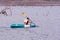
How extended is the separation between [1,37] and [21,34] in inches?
87.9

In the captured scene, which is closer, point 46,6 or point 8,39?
point 8,39

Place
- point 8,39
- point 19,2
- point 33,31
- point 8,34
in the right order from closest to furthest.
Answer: point 8,39 → point 8,34 → point 33,31 → point 19,2

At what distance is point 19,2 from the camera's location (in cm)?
7894

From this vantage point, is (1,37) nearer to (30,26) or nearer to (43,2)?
(30,26)

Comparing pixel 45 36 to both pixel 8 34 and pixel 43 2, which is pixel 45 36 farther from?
pixel 43 2

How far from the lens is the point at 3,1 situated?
79.8 metres

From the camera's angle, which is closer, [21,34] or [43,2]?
[21,34]

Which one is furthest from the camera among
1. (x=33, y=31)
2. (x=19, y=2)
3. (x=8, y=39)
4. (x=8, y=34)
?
(x=19, y=2)

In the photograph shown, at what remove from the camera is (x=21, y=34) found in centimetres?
2645

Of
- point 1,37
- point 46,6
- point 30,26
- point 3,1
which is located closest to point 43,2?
point 46,6

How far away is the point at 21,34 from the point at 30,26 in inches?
116

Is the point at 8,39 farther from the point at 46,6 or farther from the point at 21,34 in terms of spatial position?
the point at 46,6

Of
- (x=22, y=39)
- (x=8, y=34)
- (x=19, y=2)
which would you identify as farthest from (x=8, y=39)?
(x=19, y=2)

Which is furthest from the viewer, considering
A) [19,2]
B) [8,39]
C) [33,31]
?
[19,2]
